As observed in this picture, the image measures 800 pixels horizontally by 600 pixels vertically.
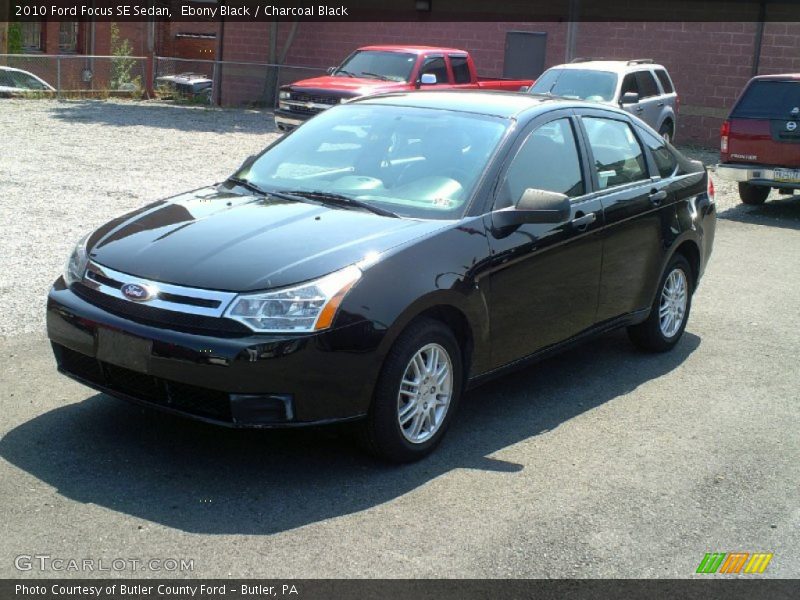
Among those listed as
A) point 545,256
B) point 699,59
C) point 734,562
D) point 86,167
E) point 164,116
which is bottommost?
point 734,562

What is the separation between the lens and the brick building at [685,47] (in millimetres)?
23609

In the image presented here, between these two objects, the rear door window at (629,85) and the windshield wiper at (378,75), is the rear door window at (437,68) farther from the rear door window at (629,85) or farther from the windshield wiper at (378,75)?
the rear door window at (629,85)

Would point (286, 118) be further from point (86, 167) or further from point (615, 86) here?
point (86, 167)

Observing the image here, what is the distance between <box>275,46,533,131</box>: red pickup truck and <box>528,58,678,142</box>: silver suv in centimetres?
201

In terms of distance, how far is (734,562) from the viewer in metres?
4.54

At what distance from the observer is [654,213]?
7109mm

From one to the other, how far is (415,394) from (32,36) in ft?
119

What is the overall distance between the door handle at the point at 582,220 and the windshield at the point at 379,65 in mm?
14602

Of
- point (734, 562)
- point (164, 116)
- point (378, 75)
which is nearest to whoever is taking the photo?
point (734, 562)

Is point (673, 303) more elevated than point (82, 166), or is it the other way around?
point (673, 303)

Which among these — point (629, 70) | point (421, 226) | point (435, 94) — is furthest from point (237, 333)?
point (629, 70)

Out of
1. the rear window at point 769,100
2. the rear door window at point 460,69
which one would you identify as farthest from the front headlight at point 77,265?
the rear door window at point 460,69

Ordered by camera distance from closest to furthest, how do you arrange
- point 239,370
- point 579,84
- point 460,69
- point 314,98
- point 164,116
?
1. point 239,370
2. point 579,84
3. point 314,98
4. point 460,69
5. point 164,116

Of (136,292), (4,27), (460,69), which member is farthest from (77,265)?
(4,27)
